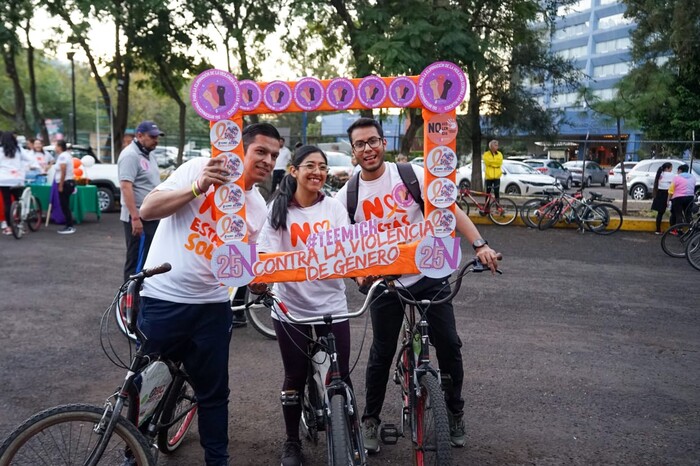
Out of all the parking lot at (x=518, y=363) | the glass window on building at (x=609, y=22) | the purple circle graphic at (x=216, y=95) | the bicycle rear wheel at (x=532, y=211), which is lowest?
the parking lot at (x=518, y=363)

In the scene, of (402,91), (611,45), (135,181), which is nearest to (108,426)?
(402,91)

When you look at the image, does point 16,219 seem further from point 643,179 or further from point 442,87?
point 643,179

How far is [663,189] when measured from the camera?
1304cm

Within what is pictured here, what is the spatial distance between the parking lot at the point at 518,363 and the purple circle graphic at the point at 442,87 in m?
1.50

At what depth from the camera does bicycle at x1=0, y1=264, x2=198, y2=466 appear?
8.30ft

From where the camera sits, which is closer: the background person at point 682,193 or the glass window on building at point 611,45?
the background person at point 682,193

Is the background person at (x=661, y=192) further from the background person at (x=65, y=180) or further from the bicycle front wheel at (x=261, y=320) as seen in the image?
the background person at (x=65, y=180)

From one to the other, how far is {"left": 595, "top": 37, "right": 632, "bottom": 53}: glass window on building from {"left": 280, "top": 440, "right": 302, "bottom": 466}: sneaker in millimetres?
59278

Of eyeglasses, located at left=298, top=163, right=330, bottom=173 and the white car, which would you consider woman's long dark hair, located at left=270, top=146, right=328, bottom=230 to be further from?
the white car

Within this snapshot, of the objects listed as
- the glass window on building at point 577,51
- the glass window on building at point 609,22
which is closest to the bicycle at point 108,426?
the glass window on building at point 609,22

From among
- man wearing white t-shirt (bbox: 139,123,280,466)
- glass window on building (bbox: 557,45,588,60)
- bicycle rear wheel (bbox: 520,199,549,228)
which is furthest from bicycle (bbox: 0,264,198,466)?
glass window on building (bbox: 557,45,588,60)

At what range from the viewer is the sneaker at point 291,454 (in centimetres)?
343

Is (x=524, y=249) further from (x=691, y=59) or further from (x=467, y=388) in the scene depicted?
(x=691, y=59)

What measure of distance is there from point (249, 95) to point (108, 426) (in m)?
1.56
